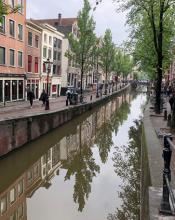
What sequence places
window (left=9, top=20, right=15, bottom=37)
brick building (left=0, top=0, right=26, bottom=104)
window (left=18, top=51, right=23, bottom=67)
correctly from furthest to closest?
window (left=18, top=51, right=23, bottom=67), window (left=9, top=20, right=15, bottom=37), brick building (left=0, top=0, right=26, bottom=104)

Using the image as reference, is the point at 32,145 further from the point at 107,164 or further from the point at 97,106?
the point at 97,106

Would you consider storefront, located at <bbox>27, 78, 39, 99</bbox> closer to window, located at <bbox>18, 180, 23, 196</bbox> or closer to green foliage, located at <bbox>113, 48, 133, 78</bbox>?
window, located at <bbox>18, 180, 23, 196</bbox>

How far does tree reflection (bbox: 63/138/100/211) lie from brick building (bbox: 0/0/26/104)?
1408 cm

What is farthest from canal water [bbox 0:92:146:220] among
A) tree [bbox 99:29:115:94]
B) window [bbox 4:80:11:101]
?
tree [bbox 99:29:115:94]

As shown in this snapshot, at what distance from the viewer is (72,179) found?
622 inches

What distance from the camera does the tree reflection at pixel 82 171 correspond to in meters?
13.6

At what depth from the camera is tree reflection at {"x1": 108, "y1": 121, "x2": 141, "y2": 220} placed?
452 inches

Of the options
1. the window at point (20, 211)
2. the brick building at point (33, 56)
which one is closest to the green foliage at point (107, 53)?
the brick building at point (33, 56)

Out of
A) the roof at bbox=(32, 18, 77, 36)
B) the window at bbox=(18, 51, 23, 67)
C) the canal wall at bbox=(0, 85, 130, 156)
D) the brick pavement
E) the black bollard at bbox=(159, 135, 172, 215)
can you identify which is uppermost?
the roof at bbox=(32, 18, 77, 36)

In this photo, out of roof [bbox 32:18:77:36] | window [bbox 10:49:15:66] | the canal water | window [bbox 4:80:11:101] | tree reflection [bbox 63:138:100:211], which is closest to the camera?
the canal water

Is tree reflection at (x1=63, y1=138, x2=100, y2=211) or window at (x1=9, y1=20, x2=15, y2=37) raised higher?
window at (x1=9, y1=20, x2=15, y2=37)

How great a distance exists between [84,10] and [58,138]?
77.9 ft

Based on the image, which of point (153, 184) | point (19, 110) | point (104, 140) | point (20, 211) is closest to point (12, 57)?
point (19, 110)

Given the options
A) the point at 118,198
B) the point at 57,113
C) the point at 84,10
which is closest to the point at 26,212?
the point at 118,198
